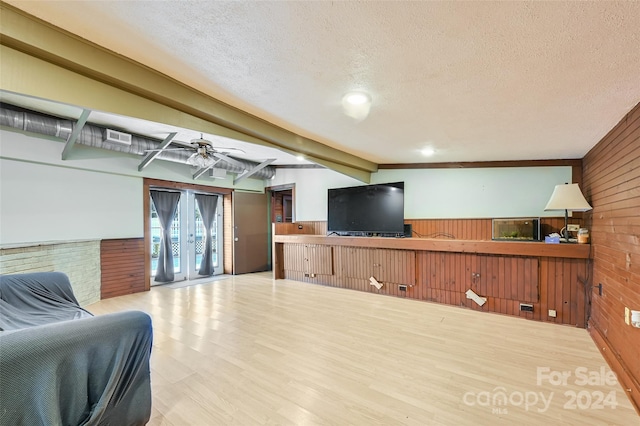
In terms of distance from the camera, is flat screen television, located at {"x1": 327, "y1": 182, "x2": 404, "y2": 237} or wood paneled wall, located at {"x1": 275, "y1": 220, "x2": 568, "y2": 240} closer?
wood paneled wall, located at {"x1": 275, "y1": 220, "x2": 568, "y2": 240}

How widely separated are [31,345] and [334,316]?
305 cm

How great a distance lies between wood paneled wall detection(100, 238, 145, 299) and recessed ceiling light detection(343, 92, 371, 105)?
16.3 ft

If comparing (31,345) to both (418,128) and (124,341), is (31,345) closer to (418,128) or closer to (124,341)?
(124,341)

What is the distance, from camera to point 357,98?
2246 millimetres

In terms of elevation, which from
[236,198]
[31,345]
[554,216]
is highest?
[236,198]

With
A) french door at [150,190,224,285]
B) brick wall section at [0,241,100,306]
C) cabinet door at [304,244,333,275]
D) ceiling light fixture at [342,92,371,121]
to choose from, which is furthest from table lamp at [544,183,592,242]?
brick wall section at [0,241,100,306]

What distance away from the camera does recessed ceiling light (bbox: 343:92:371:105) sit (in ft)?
7.15

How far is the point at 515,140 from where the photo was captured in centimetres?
325

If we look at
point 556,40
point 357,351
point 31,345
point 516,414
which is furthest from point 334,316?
point 556,40

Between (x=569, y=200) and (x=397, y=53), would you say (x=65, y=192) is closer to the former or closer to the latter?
(x=397, y=53)

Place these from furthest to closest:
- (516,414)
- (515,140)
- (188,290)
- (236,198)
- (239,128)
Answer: (236,198)
(188,290)
(515,140)
(239,128)
(516,414)

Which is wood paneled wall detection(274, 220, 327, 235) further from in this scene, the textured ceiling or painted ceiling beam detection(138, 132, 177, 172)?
the textured ceiling

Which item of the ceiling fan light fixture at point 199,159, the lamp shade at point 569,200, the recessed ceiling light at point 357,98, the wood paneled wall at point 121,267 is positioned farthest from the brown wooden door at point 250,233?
the lamp shade at point 569,200

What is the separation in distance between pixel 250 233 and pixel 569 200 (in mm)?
6236
